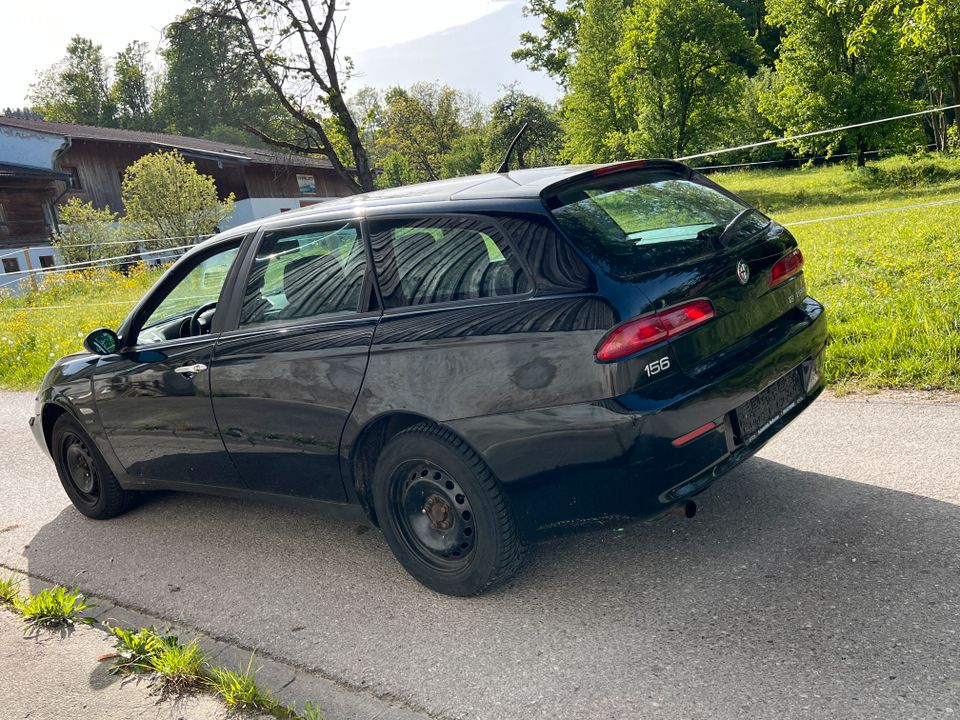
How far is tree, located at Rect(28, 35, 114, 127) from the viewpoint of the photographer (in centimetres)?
8062

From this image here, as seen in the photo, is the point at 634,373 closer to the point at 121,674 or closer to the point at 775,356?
the point at 775,356

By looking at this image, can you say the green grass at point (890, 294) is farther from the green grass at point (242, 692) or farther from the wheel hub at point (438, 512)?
the green grass at point (242, 692)

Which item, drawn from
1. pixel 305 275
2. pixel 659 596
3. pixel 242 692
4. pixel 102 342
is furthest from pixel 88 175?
pixel 659 596

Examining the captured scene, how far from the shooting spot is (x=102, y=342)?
14.9ft

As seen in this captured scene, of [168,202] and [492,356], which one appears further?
[168,202]

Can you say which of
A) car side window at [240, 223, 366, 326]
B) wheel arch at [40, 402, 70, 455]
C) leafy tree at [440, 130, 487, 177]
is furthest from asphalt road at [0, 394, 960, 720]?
leafy tree at [440, 130, 487, 177]

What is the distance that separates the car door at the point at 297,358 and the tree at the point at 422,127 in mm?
58977

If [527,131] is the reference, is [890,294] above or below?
below

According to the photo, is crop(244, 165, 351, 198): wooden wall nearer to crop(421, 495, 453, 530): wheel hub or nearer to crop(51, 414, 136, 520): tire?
crop(51, 414, 136, 520): tire

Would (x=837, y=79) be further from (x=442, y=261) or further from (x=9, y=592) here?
(x=9, y=592)

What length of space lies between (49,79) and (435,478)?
9338cm

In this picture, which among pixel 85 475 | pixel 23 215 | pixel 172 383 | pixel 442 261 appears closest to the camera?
pixel 442 261

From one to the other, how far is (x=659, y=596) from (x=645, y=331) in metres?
1.08

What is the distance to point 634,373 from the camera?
9.78 feet
